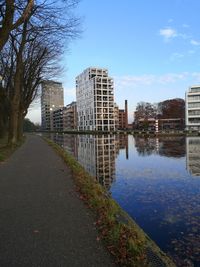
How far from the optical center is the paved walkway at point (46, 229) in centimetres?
519

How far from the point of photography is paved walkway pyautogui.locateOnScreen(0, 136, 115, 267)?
5.19 meters

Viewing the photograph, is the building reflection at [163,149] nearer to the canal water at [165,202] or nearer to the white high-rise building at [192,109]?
the canal water at [165,202]

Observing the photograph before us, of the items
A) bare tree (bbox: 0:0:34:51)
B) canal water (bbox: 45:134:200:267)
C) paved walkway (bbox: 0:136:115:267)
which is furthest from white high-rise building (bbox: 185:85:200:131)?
paved walkway (bbox: 0:136:115:267)

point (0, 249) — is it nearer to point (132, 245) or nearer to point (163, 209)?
point (132, 245)

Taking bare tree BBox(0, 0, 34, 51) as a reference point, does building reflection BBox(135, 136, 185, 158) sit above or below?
below

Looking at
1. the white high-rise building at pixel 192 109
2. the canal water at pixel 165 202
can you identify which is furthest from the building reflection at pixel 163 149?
the white high-rise building at pixel 192 109

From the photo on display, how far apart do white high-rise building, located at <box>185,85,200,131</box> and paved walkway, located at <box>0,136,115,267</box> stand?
12996 centimetres

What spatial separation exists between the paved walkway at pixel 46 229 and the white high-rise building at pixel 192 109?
426 feet

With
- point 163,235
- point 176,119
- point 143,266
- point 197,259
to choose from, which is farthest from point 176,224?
point 176,119

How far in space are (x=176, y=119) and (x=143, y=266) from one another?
161 meters

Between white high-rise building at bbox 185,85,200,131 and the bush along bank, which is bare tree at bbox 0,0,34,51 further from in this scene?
white high-rise building at bbox 185,85,200,131

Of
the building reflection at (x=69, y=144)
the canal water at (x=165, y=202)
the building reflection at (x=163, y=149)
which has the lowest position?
the canal water at (x=165, y=202)

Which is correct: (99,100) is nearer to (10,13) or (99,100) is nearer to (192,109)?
(192,109)

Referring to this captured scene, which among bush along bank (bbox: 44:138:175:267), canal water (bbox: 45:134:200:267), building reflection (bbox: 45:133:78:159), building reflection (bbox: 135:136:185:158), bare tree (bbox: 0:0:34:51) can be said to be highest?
bare tree (bbox: 0:0:34:51)
